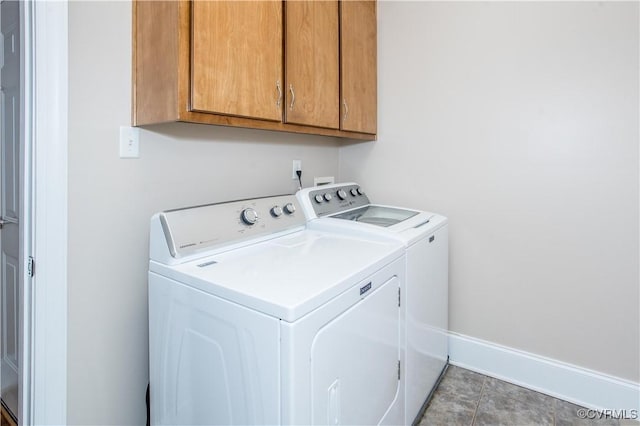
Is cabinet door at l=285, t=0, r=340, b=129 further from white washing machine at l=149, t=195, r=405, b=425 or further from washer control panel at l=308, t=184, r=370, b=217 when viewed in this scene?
white washing machine at l=149, t=195, r=405, b=425

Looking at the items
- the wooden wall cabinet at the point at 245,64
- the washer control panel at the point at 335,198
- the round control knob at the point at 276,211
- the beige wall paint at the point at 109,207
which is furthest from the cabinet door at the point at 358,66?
the beige wall paint at the point at 109,207

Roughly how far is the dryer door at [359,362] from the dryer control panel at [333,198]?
63 cm

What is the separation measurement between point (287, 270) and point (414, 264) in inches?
25.2

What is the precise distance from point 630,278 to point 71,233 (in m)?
2.34

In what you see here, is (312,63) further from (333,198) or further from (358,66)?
(333,198)

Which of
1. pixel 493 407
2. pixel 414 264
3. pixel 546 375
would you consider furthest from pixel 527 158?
pixel 493 407

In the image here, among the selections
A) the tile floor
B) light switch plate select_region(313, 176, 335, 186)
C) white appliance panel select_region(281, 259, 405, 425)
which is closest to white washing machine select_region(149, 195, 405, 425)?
white appliance panel select_region(281, 259, 405, 425)

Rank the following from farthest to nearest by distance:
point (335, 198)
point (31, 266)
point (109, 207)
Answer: point (335, 198) < point (109, 207) < point (31, 266)

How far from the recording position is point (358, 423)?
43.4 inches

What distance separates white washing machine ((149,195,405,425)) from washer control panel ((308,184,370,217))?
1.19 feet

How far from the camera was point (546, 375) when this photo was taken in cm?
187

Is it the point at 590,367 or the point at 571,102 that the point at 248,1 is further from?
the point at 590,367

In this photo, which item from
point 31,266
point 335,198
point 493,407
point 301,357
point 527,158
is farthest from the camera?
point 335,198

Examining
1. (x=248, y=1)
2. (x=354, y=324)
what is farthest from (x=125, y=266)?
(x=248, y=1)
